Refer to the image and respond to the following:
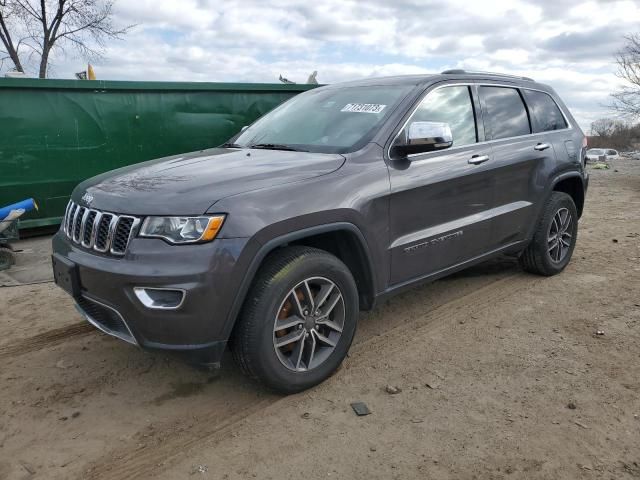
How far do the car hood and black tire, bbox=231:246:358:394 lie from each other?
0.43 meters

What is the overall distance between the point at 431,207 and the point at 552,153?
1.83m

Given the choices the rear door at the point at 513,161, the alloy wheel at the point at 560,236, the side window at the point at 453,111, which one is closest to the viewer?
the side window at the point at 453,111

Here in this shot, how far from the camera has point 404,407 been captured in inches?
122

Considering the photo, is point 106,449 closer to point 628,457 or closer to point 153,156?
point 628,457

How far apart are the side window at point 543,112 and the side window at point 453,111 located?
971 millimetres

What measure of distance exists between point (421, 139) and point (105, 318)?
2.11 m

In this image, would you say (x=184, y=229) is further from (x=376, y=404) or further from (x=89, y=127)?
(x=89, y=127)

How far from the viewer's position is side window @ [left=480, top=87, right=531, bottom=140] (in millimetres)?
4406

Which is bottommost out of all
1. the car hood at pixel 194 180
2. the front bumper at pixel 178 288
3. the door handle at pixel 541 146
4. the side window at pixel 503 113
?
the front bumper at pixel 178 288

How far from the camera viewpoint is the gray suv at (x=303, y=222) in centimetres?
277

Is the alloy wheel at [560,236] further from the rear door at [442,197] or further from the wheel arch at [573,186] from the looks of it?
the rear door at [442,197]

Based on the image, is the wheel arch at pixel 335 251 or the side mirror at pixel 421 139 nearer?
the wheel arch at pixel 335 251

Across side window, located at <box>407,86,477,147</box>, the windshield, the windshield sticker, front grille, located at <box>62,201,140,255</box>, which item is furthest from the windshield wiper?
front grille, located at <box>62,201,140,255</box>

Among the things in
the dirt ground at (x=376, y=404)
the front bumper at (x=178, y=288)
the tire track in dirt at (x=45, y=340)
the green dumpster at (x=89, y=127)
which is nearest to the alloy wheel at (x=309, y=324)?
the dirt ground at (x=376, y=404)
